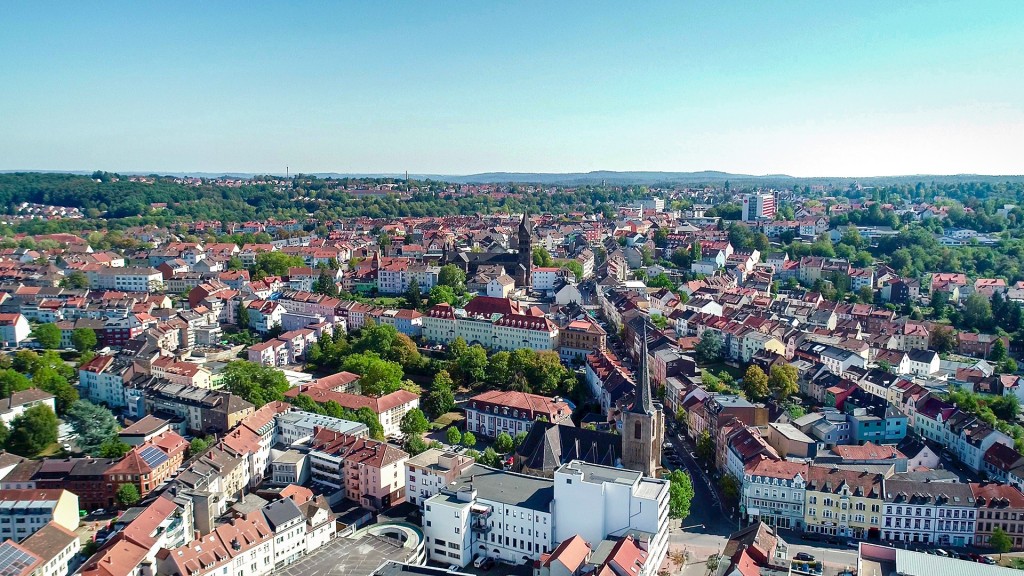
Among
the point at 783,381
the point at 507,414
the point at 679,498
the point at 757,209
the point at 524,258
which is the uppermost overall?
the point at 757,209

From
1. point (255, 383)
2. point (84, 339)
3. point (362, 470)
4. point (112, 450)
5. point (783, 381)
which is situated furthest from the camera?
point (84, 339)

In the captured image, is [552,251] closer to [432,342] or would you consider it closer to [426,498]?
[432,342]

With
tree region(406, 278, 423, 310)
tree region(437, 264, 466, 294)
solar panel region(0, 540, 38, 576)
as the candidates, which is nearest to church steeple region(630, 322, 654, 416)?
solar panel region(0, 540, 38, 576)

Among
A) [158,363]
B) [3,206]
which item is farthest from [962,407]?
[3,206]

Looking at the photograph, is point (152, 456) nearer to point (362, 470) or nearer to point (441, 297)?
point (362, 470)

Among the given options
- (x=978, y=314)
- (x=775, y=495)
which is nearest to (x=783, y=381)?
(x=775, y=495)

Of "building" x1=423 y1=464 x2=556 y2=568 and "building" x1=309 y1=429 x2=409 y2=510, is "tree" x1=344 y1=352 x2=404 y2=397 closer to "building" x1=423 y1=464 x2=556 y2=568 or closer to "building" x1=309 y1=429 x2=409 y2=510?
"building" x1=309 y1=429 x2=409 y2=510
